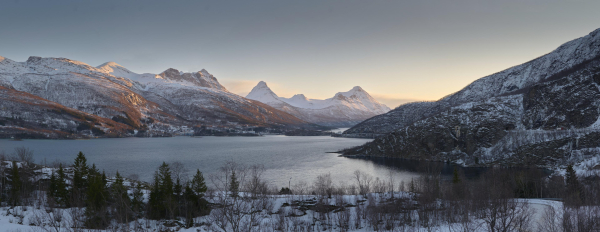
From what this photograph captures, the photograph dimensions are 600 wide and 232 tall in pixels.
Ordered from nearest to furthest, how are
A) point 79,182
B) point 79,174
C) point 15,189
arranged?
point 15,189
point 79,182
point 79,174

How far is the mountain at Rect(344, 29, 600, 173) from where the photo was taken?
331ft

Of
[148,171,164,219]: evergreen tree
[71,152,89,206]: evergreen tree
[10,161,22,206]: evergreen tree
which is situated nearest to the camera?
[148,171,164,219]: evergreen tree

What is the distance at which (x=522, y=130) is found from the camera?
122 meters

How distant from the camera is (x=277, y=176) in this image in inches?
3600

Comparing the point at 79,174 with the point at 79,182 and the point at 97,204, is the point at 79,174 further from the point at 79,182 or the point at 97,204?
the point at 97,204

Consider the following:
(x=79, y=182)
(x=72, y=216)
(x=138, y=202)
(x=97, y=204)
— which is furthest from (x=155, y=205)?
(x=79, y=182)

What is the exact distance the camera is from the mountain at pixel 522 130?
10075 centimetres

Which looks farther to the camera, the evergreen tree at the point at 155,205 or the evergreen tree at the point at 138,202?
the evergreen tree at the point at 155,205

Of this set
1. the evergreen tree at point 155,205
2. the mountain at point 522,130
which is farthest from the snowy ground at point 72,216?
the mountain at point 522,130

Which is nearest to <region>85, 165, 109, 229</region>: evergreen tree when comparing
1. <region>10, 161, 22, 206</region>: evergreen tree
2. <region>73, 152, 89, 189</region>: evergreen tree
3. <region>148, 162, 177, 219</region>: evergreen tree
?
<region>73, 152, 89, 189</region>: evergreen tree

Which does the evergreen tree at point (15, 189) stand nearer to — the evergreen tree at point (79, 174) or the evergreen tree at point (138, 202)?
the evergreen tree at point (79, 174)

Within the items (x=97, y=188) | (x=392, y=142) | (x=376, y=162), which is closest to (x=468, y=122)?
(x=392, y=142)

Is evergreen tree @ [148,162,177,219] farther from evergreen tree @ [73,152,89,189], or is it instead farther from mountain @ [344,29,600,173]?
mountain @ [344,29,600,173]

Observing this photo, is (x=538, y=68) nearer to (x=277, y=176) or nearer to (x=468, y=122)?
(x=468, y=122)
